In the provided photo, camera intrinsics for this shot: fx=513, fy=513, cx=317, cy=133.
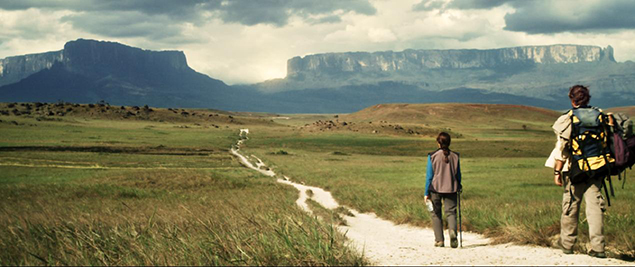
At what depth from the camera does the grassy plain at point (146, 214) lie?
325 inches

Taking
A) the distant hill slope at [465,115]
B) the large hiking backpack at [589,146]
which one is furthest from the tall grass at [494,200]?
the distant hill slope at [465,115]

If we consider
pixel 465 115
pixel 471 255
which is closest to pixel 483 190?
pixel 471 255

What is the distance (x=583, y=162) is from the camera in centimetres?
904

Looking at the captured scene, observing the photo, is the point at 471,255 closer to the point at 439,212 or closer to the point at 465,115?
the point at 439,212

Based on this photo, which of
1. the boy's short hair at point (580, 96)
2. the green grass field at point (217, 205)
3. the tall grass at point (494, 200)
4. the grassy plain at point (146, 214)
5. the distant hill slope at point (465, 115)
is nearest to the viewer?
the grassy plain at point (146, 214)

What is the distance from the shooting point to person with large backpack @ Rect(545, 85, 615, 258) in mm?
8945

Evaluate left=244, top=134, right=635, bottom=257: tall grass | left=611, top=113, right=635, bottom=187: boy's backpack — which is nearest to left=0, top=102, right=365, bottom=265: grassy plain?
left=244, top=134, right=635, bottom=257: tall grass

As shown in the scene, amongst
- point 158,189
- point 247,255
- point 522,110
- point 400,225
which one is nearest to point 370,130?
point 522,110

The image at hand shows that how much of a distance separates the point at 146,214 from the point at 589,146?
500 inches

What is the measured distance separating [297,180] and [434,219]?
2973cm

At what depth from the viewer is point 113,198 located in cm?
2747

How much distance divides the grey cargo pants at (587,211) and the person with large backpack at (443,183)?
2.30 metres

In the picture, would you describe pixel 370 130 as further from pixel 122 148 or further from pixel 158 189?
pixel 158 189

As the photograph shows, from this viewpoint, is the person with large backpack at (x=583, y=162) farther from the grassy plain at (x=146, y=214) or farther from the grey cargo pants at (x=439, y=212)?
the grassy plain at (x=146, y=214)
